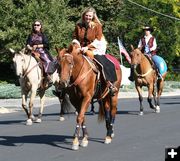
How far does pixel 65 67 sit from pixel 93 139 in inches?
102

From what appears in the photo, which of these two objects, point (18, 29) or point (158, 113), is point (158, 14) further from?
point (158, 113)

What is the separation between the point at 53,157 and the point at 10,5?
93.9 ft

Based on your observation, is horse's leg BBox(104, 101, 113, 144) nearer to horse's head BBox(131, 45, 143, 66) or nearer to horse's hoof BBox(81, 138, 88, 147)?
horse's hoof BBox(81, 138, 88, 147)

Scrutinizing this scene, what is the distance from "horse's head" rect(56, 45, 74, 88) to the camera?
10406 millimetres

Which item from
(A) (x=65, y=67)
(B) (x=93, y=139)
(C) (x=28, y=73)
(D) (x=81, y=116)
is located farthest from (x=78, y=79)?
(C) (x=28, y=73)

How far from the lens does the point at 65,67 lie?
412 inches

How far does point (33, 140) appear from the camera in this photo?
12.6 m

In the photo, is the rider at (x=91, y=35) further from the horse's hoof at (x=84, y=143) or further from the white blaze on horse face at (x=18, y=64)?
the white blaze on horse face at (x=18, y=64)

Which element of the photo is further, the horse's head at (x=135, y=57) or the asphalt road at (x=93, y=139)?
the horse's head at (x=135, y=57)

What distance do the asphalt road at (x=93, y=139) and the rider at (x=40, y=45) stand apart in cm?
162

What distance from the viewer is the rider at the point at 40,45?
56.0 feet

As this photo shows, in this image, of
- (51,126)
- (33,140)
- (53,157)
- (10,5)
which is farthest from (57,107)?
(10,5)

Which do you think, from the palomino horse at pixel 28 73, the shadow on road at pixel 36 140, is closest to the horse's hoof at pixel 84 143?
the shadow on road at pixel 36 140

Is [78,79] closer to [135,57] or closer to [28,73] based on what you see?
[28,73]
